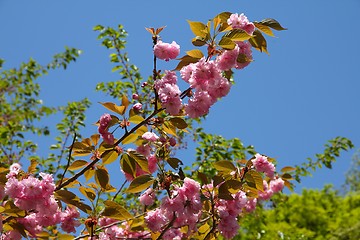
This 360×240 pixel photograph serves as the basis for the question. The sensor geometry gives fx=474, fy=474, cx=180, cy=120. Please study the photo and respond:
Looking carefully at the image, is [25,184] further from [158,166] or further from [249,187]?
[249,187]

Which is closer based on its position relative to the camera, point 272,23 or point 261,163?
point 272,23

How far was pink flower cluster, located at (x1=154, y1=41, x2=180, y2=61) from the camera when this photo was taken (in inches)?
83.7

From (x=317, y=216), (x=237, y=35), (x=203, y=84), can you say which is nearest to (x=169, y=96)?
(x=203, y=84)

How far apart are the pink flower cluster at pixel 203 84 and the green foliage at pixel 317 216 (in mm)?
4352

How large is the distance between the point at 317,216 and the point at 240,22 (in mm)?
6139

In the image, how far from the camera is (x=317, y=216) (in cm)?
754

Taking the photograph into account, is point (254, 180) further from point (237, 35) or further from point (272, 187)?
point (272, 187)

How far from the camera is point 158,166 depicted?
7.26ft

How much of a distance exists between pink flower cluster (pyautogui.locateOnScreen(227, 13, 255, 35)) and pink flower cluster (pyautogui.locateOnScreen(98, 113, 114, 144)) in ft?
2.22

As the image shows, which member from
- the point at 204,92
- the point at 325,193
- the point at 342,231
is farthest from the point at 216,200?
the point at 325,193

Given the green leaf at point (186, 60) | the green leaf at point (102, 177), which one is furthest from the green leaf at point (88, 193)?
the green leaf at point (186, 60)

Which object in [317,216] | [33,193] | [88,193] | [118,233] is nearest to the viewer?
[33,193]

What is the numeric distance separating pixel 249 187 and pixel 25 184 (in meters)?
0.98

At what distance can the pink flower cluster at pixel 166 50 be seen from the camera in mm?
2127
